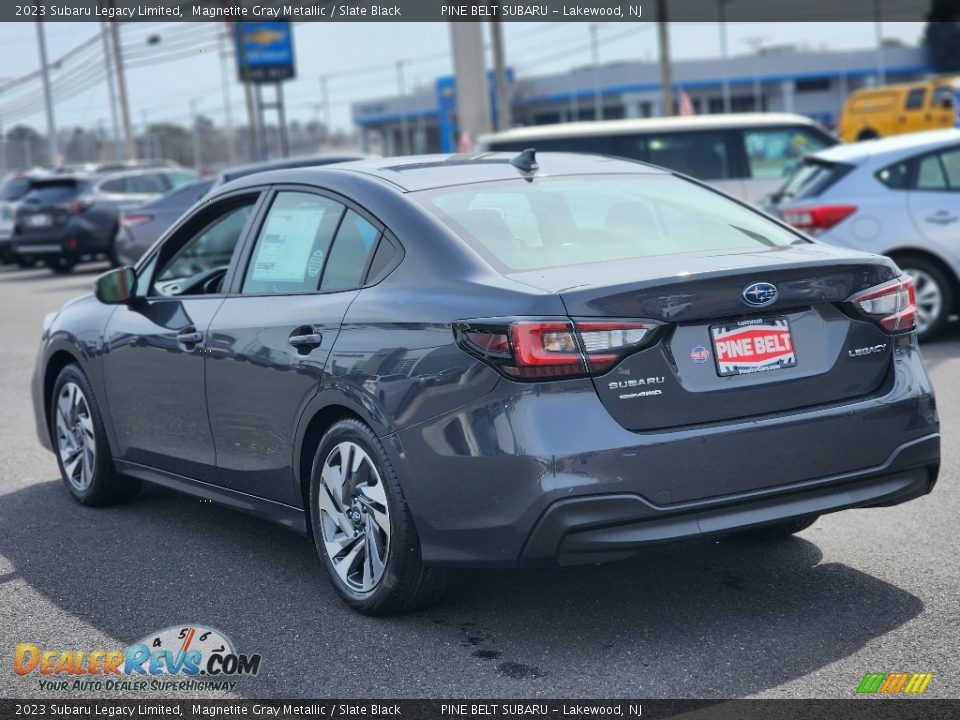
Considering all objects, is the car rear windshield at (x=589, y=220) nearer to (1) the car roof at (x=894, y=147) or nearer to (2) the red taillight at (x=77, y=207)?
(1) the car roof at (x=894, y=147)

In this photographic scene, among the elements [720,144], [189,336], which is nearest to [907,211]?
[720,144]

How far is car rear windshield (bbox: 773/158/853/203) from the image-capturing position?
34.8 feet

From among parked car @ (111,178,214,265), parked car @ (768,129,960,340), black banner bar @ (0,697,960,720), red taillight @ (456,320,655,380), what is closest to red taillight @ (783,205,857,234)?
parked car @ (768,129,960,340)

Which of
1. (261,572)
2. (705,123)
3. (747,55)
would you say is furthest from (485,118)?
(747,55)

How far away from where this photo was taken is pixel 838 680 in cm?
373

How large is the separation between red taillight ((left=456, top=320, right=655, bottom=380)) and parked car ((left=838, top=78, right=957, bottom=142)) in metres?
31.8

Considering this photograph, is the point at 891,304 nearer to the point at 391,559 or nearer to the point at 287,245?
the point at 391,559

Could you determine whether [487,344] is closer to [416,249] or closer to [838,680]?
[416,249]

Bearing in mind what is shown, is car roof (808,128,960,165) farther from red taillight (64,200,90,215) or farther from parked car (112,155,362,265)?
red taillight (64,200,90,215)

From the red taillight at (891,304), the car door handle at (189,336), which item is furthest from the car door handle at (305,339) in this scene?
the red taillight at (891,304)

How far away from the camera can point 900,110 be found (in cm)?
3694

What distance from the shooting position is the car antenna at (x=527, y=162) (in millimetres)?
5109

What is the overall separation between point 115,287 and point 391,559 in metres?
2.35

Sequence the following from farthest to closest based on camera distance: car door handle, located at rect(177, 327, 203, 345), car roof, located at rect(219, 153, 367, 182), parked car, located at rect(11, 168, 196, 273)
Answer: parked car, located at rect(11, 168, 196, 273)
car roof, located at rect(219, 153, 367, 182)
car door handle, located at rect(177, 327, 203, 345)
